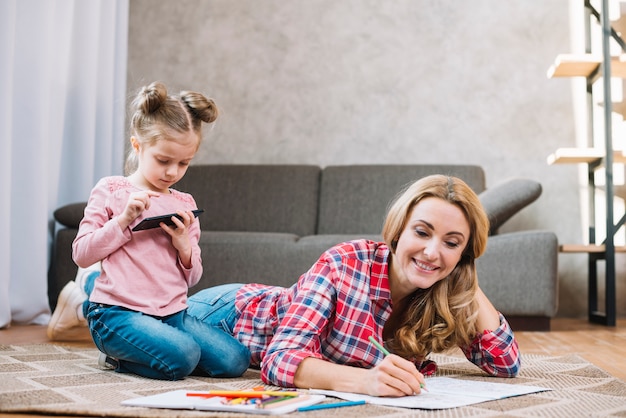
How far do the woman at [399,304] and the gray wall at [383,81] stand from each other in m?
2.25

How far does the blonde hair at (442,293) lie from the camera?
1473 mm

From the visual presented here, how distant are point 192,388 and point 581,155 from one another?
7.66 feet

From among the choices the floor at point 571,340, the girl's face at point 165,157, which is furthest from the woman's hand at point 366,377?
the floor at point 571,340

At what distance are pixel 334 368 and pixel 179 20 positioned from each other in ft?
10.2

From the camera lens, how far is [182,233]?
5.58 feet

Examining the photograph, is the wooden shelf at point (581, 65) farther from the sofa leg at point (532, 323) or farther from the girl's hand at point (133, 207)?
the girl's hand at point (133, 207)


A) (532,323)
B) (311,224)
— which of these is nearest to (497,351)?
(532,323)

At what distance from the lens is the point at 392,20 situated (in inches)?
153

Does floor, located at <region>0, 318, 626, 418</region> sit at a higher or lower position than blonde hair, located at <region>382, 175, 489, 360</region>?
lower

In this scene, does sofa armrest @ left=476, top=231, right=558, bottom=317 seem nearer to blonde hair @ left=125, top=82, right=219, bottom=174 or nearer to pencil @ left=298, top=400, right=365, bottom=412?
blonde hair @ left=125, top=82, right=219, bottom=174

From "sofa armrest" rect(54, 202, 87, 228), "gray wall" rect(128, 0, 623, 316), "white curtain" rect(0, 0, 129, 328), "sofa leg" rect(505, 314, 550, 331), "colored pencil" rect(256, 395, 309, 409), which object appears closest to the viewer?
"colored pencil" rect(256, 395, 309, 409)

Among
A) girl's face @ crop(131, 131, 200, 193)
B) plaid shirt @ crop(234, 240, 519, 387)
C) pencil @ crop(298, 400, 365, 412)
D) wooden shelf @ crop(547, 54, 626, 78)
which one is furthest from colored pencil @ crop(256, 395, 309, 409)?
wooden shelf @ crop(547, 54, 626, 78)

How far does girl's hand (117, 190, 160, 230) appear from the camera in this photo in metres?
1.59

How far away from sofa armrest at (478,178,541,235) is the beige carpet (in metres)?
0.94
